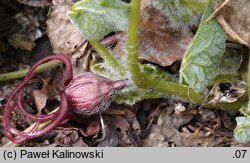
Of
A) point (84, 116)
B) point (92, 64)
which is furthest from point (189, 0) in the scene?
point (84, 116)

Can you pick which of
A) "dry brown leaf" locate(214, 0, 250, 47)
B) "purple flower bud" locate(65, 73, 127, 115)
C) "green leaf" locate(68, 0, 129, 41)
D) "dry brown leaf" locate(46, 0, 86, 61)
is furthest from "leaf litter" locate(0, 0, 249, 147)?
"green leaf" locate(68, 0, 129, 41)

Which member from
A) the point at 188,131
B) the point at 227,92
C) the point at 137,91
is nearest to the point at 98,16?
the point at 137,91

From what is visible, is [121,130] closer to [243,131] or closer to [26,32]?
[243,131]

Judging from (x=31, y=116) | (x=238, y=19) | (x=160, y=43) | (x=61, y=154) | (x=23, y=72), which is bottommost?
(x=61, y=154)

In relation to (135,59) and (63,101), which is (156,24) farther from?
(63,101)

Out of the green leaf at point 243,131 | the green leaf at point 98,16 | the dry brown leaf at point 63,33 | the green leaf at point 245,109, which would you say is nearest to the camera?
the green leaf at point 98,16

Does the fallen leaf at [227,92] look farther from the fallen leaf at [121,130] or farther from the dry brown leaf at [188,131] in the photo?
the fallen leaf at [121,130]

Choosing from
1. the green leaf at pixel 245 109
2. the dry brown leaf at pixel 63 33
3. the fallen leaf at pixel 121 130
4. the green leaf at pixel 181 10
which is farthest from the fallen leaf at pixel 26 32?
the green leaf at pixel 245 109

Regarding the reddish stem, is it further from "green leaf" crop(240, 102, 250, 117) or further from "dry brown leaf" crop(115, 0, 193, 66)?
"green leaf" crop(240, 102, 250, 117)
